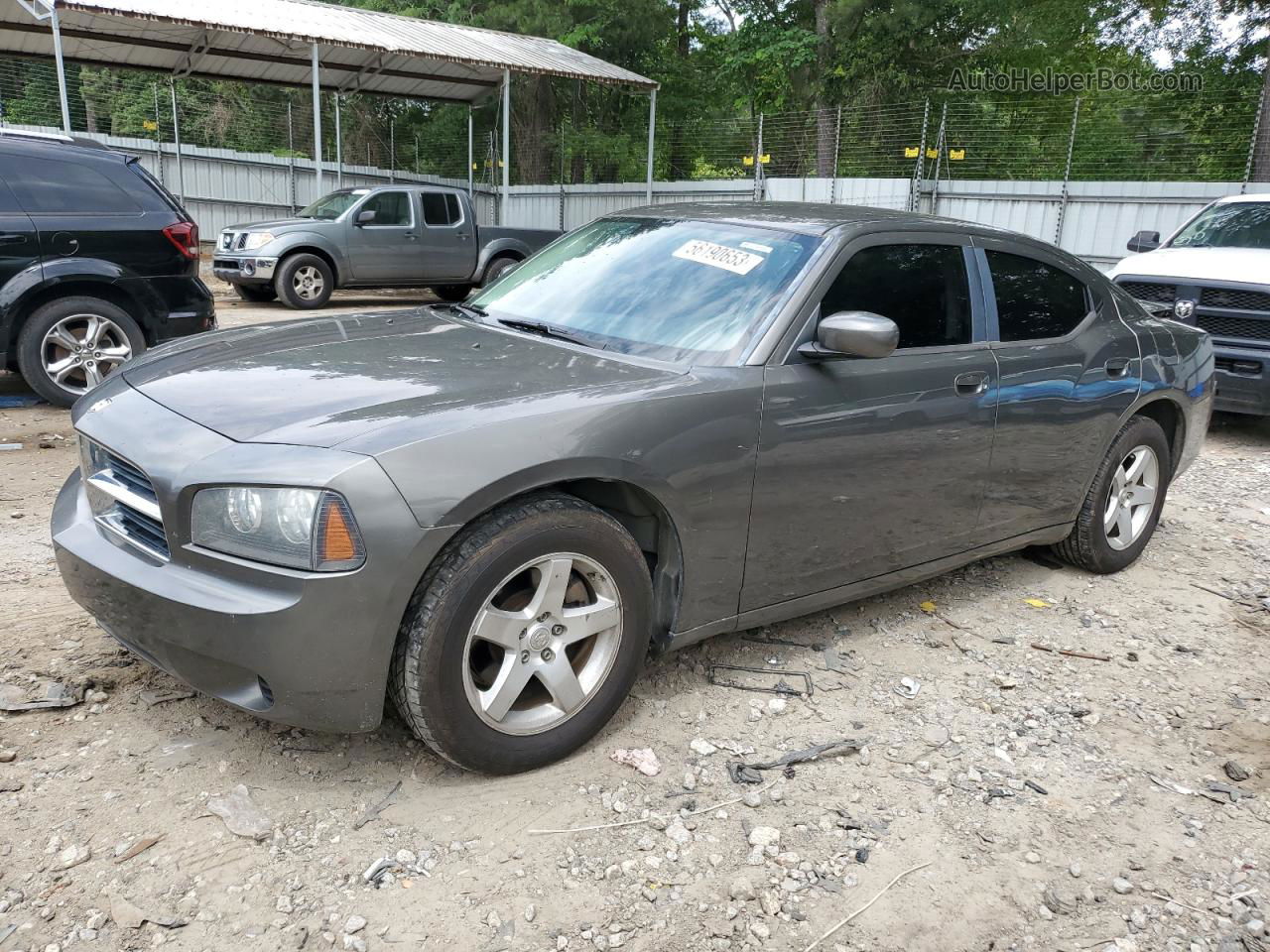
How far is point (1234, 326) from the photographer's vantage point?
790cm

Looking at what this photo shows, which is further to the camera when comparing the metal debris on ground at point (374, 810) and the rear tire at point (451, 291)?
the rear tire at point (451, 291)

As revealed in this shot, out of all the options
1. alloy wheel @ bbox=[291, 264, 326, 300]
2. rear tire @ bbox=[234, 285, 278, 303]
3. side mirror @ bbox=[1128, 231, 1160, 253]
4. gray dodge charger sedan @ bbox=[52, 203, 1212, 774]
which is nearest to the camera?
gray dodge charger sedan @ bbox=[52, 203, 1212, 774]

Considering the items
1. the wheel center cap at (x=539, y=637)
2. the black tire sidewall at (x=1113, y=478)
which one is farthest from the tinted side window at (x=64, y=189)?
the black tire sidewall at (x=1113, y=478)

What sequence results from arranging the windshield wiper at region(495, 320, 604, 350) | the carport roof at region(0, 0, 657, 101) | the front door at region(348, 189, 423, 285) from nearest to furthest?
1. the windshield wiper at region(495, 320, 604, 350)
2. the front door at region(348, 189, 423, 285)
3. the carport roof at region(0, 0, 657, 101)

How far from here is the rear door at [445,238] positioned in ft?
50.6

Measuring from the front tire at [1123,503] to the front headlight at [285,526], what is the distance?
11.6 ft

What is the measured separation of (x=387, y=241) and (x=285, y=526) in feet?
43.7

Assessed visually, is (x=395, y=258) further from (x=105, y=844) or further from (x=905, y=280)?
(x=105, y=844)

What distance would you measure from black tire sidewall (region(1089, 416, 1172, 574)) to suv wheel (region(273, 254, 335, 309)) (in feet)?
38.9

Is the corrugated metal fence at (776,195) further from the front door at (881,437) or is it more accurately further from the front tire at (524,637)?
the front tire at (524,637)

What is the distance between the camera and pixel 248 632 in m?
2.47

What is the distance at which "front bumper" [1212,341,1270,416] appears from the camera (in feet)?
25.2

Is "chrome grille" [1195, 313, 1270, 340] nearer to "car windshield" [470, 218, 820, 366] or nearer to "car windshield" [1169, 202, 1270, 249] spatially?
"car windshield" [1169, 202, 1270, 249]

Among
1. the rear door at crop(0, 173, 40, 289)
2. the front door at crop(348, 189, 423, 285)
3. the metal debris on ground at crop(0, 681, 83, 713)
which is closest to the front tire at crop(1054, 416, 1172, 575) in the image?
the metal debris on ground at crop(0, 681, 83, 713)
